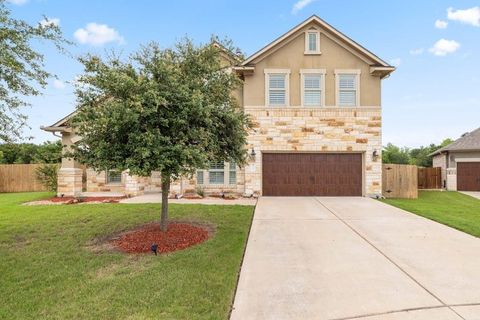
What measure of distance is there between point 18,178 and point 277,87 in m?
17.8

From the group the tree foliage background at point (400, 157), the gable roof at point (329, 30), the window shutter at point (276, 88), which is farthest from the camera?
the tree foliage background at point (400, 157)

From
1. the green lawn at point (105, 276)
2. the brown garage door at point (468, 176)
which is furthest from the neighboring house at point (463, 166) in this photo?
the green lawn at point (105, 276)

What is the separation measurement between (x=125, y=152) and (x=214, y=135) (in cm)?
197

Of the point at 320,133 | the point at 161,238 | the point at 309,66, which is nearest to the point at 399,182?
the point at 320,133

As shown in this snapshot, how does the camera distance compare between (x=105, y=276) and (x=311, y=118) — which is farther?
(x=311, y=118)

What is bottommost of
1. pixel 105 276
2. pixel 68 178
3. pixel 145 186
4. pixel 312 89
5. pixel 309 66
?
pixel 105 276

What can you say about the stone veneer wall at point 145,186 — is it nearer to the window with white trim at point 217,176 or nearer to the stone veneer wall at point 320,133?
the window with white trim at point 217,176

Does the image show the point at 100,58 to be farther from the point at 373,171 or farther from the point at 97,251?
the point at 373,171

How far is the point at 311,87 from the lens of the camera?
577 inches

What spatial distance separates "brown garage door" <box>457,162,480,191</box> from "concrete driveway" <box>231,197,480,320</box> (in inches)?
558

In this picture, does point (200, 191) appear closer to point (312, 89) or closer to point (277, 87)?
point (277, 87)

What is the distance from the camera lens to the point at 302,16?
14.8 metres

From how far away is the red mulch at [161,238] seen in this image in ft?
21.0

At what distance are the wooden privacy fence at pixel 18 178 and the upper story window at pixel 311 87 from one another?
57.2 feet
